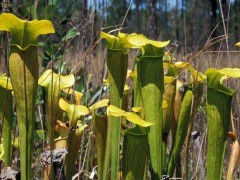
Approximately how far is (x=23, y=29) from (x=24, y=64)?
0.21 ft

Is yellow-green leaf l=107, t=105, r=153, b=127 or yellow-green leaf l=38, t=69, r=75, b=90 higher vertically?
yellow-green leaf l=38, t=69, r=75, b=90

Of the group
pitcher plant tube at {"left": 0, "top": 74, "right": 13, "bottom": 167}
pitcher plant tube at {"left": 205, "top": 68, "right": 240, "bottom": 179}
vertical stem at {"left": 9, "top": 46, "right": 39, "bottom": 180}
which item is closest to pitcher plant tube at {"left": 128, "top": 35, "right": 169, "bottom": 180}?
pitcher plant tube at {"left": 205, "top": 68, "right": 240, "bottom": 179}

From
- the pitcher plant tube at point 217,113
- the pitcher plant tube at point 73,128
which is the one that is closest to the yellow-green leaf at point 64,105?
the pitcher plant tube at point 73,128

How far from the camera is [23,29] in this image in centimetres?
74

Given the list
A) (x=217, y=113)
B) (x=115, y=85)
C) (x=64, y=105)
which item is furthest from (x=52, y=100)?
(x=217, y=113)

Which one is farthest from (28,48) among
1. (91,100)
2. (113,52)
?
(91,100)

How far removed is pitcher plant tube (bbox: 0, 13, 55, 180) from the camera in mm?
727

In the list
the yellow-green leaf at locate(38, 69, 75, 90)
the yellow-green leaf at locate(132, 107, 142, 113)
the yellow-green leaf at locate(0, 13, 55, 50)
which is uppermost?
the yellow-green leaf at locate(0, 13, 55, 50)

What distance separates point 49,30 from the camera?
0.73m

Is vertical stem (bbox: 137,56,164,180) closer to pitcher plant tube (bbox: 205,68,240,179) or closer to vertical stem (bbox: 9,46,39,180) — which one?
pitcher plant tube (bbox: 205,68,240,179)

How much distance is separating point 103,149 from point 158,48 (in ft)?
0.84

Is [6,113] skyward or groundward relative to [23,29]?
groundward

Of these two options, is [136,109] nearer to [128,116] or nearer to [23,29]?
[128,116]

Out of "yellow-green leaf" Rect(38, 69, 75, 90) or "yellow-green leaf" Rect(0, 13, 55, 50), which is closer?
Result: "yellow-green leaf" Rect(0, 13, 55, 50)
